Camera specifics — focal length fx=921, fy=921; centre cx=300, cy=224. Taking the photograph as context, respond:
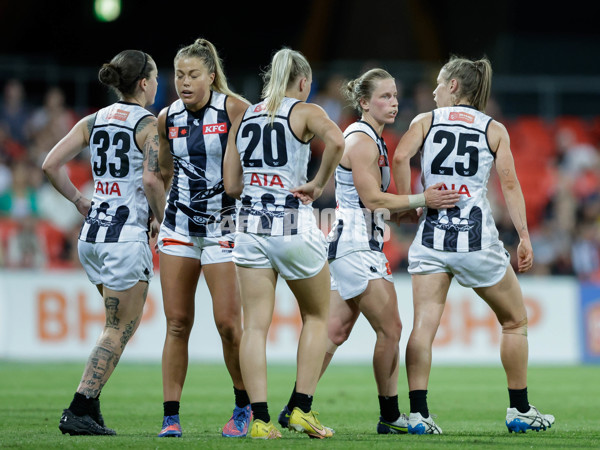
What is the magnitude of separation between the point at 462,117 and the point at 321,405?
11.0 feet

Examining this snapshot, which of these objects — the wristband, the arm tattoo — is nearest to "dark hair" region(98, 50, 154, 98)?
the arm tattoo

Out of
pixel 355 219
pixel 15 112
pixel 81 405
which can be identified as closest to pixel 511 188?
pixel 355 219

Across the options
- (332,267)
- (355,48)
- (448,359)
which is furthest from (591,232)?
(332,267)

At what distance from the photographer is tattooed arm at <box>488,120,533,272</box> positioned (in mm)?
6137

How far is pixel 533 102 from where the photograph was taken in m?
19.0

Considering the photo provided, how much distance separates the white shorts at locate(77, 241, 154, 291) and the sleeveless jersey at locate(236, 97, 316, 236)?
35.5 inches

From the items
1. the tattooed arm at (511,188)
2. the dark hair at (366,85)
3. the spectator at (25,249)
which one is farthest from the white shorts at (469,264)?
the spectator at (25,249)

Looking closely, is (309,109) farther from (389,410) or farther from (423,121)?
(389,410)

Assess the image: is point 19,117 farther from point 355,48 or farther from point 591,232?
point 591,232

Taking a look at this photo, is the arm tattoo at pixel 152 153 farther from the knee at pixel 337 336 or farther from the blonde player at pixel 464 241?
the knee at pixel 337 336

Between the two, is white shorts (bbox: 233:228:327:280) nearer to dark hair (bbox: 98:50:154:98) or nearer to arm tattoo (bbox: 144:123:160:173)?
arm tattoo (bbox: 144:123:160:173)

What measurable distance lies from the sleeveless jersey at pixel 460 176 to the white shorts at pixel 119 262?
190 cm

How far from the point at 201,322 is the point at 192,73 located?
789 cm

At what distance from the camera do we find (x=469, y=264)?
616 centimetres
